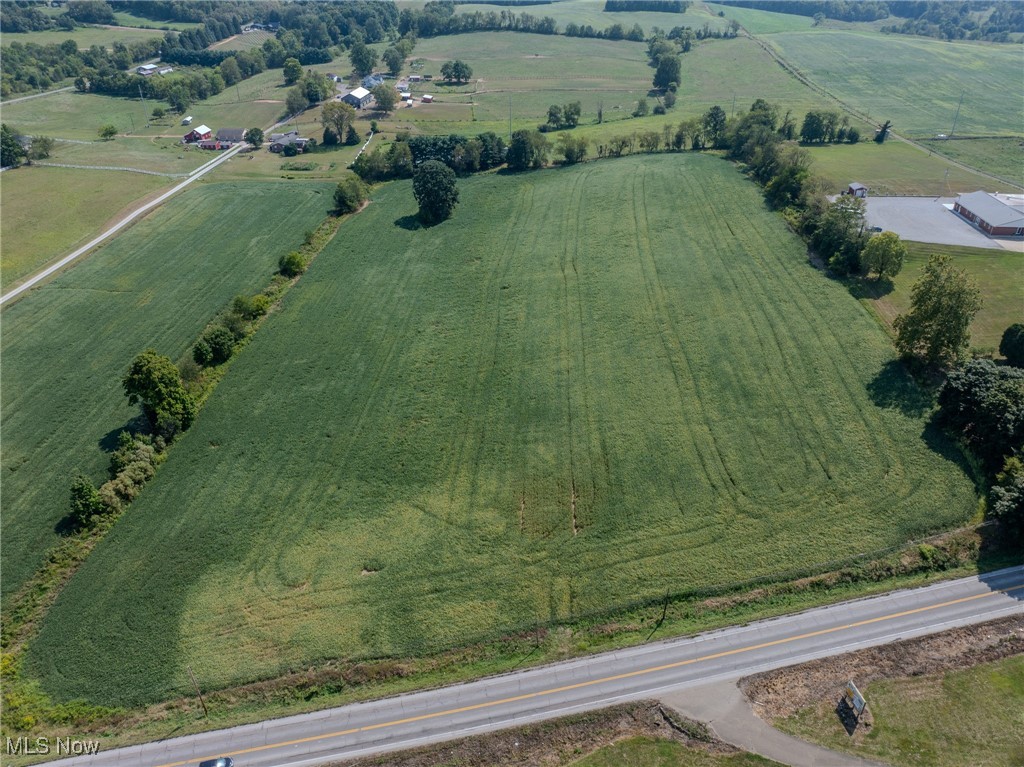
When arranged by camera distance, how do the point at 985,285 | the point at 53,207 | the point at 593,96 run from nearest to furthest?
the point at 985,285
the point at 53,207
the point at 593,96

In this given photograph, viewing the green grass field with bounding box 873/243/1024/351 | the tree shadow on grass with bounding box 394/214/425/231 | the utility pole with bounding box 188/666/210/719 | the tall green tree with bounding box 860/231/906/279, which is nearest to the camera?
the utility pole with bounding box 188/666/210/719

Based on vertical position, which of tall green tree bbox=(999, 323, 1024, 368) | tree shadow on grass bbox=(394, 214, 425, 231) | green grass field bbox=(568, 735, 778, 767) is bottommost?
green grass field bbox=(568, 735, 778, 767)

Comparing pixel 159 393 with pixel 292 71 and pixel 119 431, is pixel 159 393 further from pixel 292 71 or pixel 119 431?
pixel 292 71

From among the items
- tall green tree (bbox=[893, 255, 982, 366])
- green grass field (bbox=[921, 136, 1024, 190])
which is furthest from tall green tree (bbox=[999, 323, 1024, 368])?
green grass field (bbox=[921, 136, 1024, 190])

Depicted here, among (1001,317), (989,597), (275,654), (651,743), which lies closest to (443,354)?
(275,654)

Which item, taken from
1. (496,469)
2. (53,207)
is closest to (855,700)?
(496,469)

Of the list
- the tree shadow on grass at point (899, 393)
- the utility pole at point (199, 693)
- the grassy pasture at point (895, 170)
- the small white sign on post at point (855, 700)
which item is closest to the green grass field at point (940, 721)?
the small white sign on post at point (855, 700)

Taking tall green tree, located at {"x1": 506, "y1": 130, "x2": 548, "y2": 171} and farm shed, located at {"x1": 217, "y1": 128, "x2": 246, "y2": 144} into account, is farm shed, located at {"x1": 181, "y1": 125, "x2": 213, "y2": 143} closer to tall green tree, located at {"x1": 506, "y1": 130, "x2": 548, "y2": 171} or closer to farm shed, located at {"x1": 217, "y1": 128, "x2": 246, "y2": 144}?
farm shed, located at {"x1": 217, "y1": 128, "x2": 246, "y2": 144}
